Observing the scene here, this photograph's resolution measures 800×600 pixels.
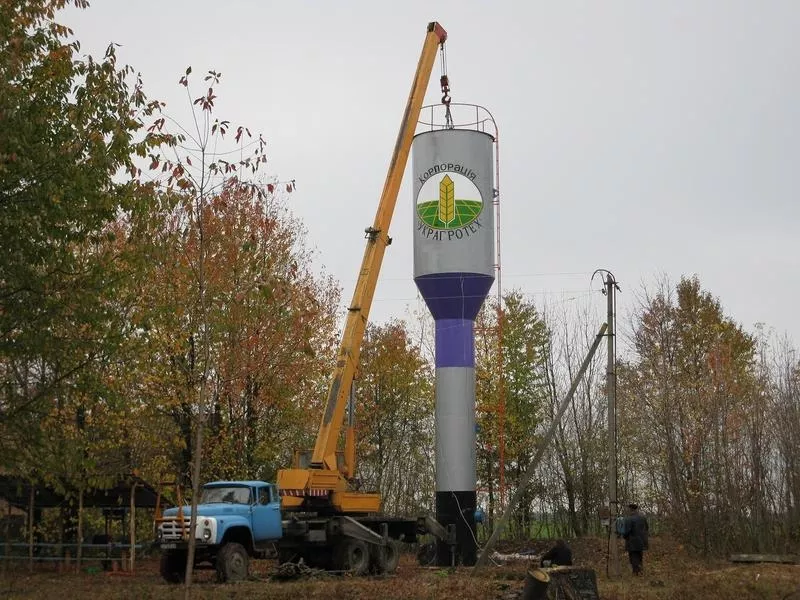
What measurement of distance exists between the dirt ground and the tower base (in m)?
1.18

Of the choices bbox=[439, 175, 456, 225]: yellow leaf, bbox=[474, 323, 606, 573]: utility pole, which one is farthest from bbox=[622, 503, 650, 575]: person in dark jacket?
bbox=[439, 175, 456, 225]: yellow leaf

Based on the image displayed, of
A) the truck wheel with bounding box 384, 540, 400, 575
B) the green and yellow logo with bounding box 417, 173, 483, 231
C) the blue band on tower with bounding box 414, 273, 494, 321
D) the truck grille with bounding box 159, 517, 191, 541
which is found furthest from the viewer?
the green and yellow logo with bounding box 417, 173, 483, 231

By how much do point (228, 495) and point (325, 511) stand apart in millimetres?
2335

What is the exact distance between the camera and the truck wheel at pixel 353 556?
24.0 metres

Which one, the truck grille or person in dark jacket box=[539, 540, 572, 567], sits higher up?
the truck grille

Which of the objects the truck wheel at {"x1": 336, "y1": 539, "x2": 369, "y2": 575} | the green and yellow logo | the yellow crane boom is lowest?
the truck wheel at {"x1": 336, "y1": 539, "x2": 369, "y2": 575}

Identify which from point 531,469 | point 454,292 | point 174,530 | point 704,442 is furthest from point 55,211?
point 704,442

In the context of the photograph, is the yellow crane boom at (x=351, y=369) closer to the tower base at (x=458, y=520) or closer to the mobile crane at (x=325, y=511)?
the mobile crane at (x=325, y=511)

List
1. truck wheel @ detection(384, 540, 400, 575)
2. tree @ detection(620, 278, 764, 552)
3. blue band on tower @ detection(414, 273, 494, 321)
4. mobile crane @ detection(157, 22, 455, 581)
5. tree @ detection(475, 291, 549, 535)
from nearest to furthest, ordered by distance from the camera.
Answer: mobile crane @ detection(157, 22, 455, 581) < truck wheel @ detection(384, 540, 400, 575) < blue band on tower @ detection(414, 273, 494, 321) < tree @ detection(620, 278, 764, 552) < tree @ detection(475, 291, 549, 535)

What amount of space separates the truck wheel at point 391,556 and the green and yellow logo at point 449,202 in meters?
8.36

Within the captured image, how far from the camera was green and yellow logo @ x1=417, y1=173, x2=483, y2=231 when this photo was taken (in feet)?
92.5

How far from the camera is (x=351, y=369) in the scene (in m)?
24.3

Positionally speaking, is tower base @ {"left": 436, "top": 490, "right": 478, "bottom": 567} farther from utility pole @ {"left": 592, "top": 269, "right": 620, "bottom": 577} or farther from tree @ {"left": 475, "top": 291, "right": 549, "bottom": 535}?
tree @ {"left": 475, "top": 291, "right": 549, "bottom": 535}

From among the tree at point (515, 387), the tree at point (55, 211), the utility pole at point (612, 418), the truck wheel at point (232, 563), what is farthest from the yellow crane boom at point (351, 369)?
the tree at point (515, 387)
